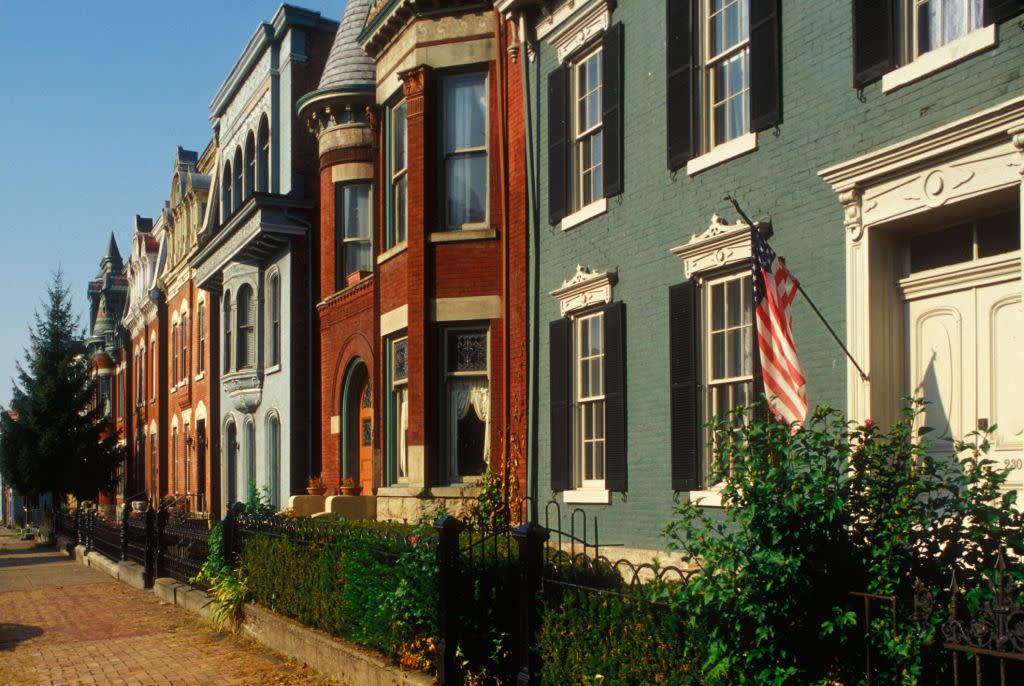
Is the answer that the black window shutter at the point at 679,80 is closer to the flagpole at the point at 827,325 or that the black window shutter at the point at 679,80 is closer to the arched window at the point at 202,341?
the flagpole at the point at 827,325

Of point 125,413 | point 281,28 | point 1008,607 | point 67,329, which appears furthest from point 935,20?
point 125,413

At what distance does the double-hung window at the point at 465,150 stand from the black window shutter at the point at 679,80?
5.18m

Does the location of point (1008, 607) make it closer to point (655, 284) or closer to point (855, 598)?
point (855, 598)

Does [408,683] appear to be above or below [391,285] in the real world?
below

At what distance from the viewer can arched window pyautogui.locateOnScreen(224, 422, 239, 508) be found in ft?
95.0

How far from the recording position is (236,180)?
28734mm

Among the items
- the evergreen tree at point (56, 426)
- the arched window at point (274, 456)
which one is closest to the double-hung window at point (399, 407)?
the arched window at point (274, 456)

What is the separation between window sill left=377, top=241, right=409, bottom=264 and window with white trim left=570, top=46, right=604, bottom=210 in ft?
12.8

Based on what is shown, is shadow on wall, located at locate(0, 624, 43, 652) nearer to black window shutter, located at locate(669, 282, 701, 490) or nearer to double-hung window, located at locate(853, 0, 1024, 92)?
black window shutter, located at locate(669, 282, 701, 490)

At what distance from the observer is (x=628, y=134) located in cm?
1285

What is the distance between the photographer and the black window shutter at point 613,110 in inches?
510

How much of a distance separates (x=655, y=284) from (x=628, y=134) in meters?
1.83

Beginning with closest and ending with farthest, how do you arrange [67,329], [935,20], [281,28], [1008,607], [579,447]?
[1008,607] → [935,20] → [579,447] → [281,28] → [67,329]

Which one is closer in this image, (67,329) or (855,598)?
(855,598)
